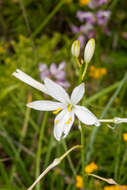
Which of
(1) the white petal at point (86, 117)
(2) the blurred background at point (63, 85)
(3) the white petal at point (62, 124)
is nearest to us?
(1) the white petal at point (86, 117)

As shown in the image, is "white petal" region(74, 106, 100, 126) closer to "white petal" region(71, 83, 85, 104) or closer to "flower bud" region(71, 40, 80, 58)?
"white petal" region(71, 83, 85, 104)

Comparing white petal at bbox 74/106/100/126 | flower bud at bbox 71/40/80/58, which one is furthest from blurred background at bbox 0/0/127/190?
flower bud at bbox 71/40/80/58

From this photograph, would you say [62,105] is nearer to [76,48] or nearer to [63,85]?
[76,48]

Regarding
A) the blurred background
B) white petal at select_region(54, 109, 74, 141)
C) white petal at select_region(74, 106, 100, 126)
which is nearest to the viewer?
white petal at select_region(74, 106, 100, 126)

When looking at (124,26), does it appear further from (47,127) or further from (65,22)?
(47,127)

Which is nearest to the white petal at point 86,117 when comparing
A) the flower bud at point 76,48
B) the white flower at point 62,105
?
the white flower at point 62,105

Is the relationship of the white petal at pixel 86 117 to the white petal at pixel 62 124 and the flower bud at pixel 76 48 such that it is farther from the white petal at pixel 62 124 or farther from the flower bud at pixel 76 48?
the flower bud at pixel 76 48

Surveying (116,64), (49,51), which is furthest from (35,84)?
(116,64)
